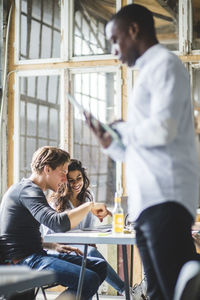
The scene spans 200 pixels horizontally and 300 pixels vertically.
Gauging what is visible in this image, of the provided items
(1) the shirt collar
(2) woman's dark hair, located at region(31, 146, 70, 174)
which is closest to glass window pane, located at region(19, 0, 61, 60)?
(2) woman's dark hair, located at region(31, 146, 70, 174)

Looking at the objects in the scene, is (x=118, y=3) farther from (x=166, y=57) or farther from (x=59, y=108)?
(x=166, y=57)

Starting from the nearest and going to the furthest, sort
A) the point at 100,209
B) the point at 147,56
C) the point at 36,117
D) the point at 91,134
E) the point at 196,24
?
1. the point at 147,56
2. the point at 100,209
3. the point at 196,24
4. the point at 91,134
5. the point at 36,117

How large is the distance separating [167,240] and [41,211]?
1.45m

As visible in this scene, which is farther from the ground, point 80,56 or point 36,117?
point 80,56

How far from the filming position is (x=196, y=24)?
17.1 feet

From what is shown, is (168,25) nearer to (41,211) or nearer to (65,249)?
(65,249)

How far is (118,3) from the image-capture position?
5.43 m

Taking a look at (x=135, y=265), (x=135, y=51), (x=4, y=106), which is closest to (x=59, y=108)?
(x=4, y=106)

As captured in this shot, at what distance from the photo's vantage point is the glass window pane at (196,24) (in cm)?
521

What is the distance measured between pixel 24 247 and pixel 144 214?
1.56m

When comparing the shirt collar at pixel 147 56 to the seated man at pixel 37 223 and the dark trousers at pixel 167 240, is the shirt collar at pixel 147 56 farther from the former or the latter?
the seated man at pixel 37 223

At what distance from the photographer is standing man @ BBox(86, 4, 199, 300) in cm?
169

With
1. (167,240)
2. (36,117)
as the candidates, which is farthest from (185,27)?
(167,240)

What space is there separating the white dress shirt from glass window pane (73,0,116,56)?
12.3 ft
